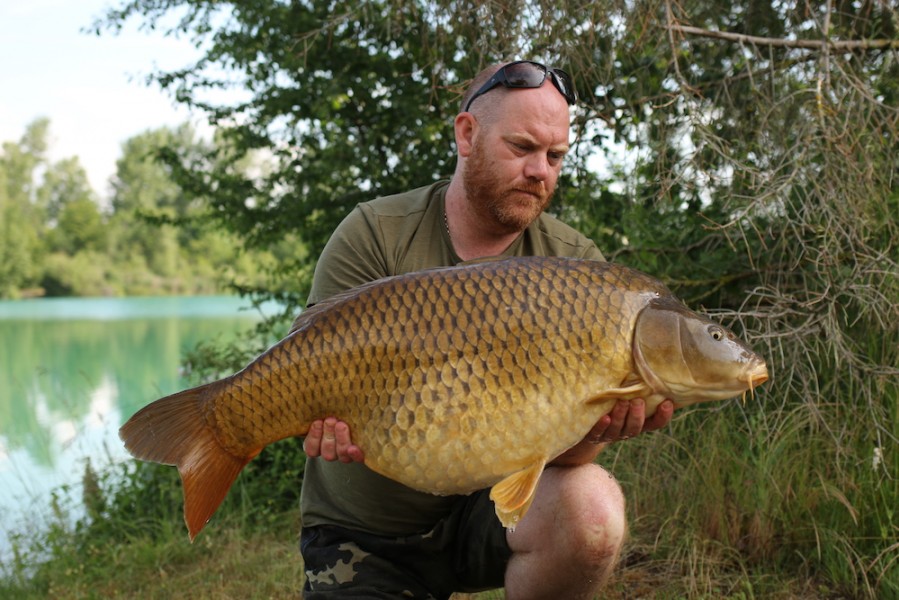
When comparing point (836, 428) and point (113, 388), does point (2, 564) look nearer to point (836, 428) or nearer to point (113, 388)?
point (836, 428)

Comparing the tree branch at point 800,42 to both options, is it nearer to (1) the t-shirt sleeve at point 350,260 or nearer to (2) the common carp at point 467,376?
(1) the t-shirt sleeve at point 350,260

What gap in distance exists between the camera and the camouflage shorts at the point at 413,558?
1.73 m

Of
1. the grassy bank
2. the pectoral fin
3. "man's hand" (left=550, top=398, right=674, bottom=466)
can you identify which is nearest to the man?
"man's hand" (left=550, top=398, right=674, bottom=466)

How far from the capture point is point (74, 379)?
32.4 ft

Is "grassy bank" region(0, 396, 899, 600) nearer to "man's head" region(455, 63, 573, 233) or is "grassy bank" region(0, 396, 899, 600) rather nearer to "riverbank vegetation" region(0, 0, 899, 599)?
"riverbank vegetation" region(0, 0, 899, 599)

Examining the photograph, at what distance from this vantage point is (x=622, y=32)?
105 inches

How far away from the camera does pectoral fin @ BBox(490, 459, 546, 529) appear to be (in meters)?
1.35

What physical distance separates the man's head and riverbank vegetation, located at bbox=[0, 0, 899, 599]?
0.49 m

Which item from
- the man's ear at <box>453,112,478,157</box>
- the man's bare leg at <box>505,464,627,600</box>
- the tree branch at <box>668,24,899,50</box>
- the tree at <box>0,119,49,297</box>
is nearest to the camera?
the man's bare leg at <box>505,464,627,600</box>

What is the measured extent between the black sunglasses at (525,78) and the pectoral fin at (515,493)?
818 millimetres

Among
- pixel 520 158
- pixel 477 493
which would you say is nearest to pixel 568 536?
pixel 477 493

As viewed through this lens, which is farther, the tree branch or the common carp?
the tree branch

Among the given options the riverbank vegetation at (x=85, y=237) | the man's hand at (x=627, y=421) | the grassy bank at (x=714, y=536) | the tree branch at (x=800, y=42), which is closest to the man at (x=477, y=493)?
the man's hand at (x=627, y=421)

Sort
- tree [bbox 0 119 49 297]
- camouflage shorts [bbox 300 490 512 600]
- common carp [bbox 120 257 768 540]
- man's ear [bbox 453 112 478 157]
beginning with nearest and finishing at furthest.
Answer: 1. common carp [bbox 120 257 768 540]
2. camouflage shorts [bbox 300 490 512 600]
3. man's ear [bbox 453 112 478 157]
4. tree [bbox 0 119 49 297]
